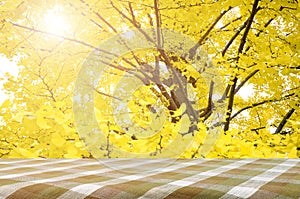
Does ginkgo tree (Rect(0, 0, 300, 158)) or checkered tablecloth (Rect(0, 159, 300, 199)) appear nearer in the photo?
checkered tablecloth (Rect(0, 159, 300, 199))

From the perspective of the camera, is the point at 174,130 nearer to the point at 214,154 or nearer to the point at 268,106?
the point at 214,154

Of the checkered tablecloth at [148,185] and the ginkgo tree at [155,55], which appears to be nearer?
the checkered tablecloth at [148,185]

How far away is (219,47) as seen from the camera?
470 cm

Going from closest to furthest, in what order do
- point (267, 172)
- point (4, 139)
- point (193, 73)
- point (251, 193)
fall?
point (251, 193), point (267, 172), point (4, 139), point (193, 73)

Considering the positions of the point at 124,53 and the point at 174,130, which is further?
the point at 124,53

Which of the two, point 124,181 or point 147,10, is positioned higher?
point 147,10

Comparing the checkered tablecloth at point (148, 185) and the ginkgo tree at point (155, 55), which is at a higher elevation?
the ginkgo tree at point (155, 55)

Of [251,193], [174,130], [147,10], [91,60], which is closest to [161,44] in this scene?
[147,10]

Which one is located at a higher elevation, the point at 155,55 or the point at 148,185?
the point at 155,55

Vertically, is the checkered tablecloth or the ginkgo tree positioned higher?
the ginkgo tree

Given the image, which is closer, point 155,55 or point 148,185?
point 148,185

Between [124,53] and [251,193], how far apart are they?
384cm

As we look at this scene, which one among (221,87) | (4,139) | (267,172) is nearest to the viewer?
(267,172)

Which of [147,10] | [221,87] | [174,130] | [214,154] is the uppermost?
[147,10]
